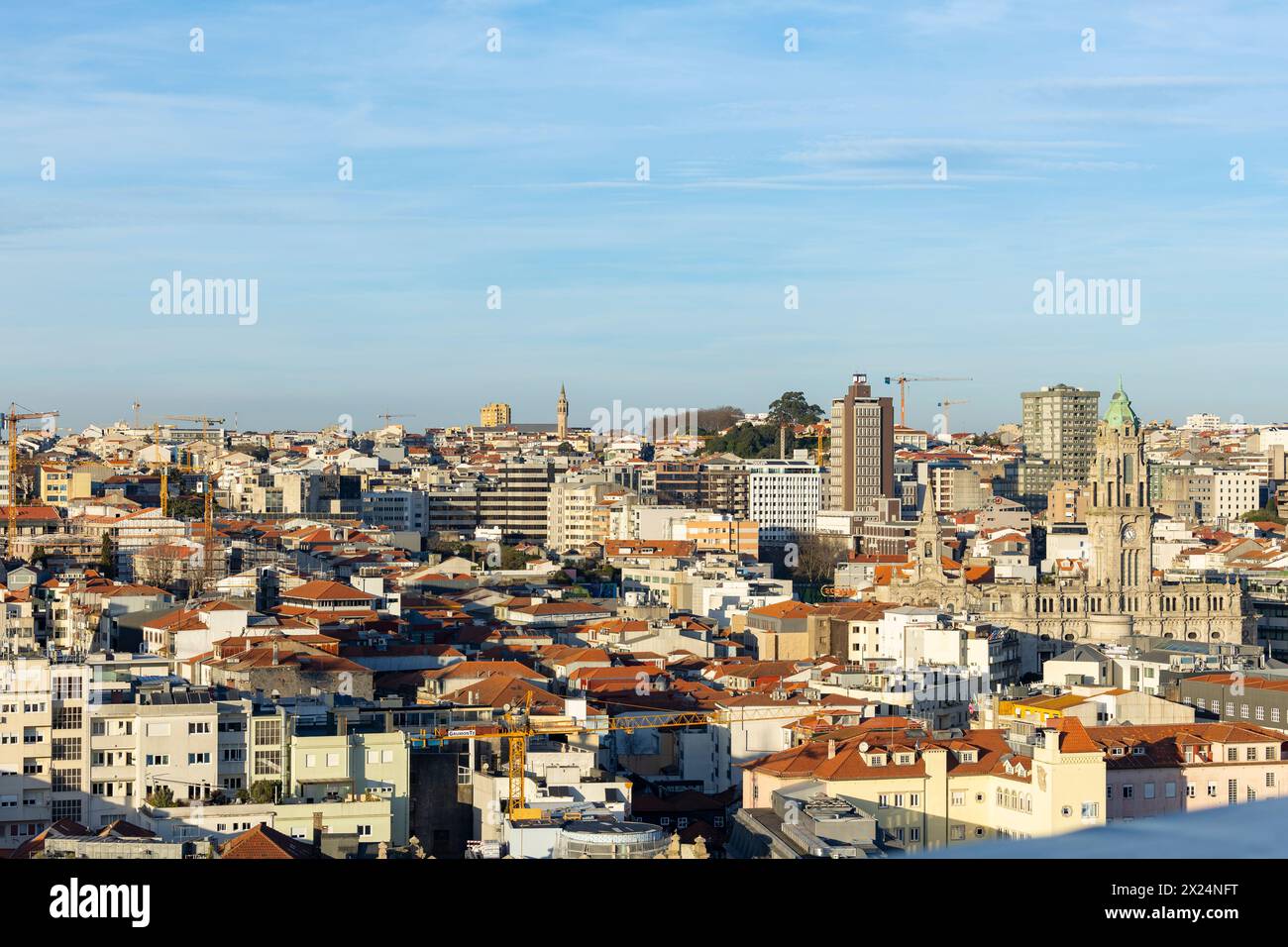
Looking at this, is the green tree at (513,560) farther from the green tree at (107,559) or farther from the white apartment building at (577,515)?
the green tree at (107,559)

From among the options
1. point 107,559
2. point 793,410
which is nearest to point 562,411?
point 793,410

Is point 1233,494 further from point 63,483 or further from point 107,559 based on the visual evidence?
point 107,559

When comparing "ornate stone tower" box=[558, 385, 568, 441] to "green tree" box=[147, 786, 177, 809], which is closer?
"green tree" box=[147, 786, 177, 809]

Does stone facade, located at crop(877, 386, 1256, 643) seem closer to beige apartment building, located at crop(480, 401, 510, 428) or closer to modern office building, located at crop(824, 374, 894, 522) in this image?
modern office building, located at crop(824, 374, 894, 522)

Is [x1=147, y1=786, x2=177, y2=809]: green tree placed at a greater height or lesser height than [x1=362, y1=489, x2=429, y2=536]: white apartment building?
lesser

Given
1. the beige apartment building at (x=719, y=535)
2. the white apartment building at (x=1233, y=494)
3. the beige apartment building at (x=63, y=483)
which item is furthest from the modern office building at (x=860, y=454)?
the beige apartment building at (x=63, y=483)

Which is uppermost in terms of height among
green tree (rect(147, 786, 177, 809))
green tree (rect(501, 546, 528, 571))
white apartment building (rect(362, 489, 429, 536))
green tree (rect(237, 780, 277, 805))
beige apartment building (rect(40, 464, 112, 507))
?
beige apartment building (rect(40, 464, 112, 507))

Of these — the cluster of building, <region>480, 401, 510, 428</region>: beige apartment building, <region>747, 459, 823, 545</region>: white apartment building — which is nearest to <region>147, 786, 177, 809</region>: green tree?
the cluster of building
